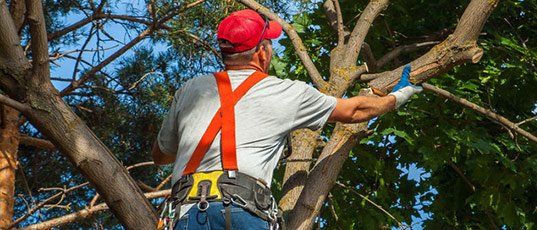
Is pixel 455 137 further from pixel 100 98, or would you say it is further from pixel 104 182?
pixel 100 98

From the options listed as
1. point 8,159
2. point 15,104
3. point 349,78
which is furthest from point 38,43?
point 8,159

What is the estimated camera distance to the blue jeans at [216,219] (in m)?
3.09

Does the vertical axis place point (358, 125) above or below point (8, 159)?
Result: below

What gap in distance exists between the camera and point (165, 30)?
9.06 meters

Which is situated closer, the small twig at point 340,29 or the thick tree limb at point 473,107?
the thick tree limb at point 473,107

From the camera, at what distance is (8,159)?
7.64m

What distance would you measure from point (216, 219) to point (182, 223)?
4.9 inches

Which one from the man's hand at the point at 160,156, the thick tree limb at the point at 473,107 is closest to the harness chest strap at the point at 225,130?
the man's hand at the point at 160,156

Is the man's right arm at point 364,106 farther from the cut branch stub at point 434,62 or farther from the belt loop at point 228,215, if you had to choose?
the belt loop at point 228,215

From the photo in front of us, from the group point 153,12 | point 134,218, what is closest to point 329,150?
point 134,218

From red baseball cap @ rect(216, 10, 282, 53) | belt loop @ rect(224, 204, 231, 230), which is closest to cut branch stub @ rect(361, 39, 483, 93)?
red baseball cap @ rect(216, 10, 282, 53)

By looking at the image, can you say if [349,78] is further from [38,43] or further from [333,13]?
[38,43]

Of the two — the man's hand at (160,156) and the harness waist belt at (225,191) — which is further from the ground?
the man's hand at (160,156)

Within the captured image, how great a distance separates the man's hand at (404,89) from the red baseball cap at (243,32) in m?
0.71
